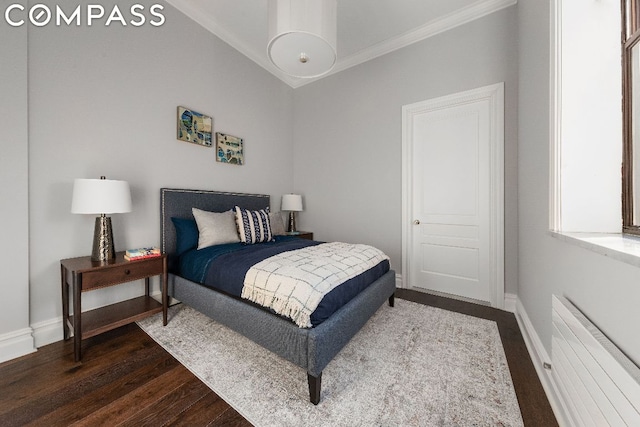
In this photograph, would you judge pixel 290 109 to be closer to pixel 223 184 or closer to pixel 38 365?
pixel 223 184

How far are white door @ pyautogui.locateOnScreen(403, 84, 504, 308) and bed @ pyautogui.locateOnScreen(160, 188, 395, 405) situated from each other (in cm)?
84

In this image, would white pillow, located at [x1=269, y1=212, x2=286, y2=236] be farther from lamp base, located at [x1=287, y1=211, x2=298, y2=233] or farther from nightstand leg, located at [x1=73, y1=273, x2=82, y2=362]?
nightstand leg, located at [x1=73, y1=273, x2=82, y2=362]

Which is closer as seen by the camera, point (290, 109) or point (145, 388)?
point (145, 388)

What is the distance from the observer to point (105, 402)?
1257mm

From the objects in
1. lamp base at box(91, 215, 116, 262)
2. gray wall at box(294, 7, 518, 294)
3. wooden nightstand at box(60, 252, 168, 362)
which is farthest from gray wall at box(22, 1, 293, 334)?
gray wall at box(294, 7, 518, 294)

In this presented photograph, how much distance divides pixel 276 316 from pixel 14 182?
6.65ft

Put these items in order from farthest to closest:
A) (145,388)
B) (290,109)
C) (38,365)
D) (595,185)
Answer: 1. (290,109)
2. (38,365)
3. (145,388)
4. (595,185)

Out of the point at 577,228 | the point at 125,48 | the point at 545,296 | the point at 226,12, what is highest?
the point at 226,12

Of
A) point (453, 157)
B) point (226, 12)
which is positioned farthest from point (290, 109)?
point (453, 157)

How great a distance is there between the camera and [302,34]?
165cm

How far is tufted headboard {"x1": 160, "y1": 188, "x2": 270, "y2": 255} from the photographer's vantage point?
2.45 m

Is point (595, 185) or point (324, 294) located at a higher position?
point (595, 185)

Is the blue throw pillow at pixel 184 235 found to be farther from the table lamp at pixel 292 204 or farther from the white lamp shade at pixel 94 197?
the table lamp at pixel 292 204

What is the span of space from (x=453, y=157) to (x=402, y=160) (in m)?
0.56
